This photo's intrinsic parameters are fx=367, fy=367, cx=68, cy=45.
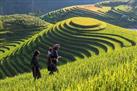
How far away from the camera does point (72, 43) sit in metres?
60.7

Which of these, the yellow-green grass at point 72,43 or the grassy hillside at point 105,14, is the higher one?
the yellow-green grass at point 72,43

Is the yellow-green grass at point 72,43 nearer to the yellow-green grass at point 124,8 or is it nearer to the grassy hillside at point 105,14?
the grassy hillside at point 105,14

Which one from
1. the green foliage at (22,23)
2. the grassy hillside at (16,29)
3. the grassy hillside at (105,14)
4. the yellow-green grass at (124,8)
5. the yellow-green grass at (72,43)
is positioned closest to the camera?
the yellow-green grass at (72,43)

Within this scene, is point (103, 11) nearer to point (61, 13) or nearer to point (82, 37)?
point (61, 13)

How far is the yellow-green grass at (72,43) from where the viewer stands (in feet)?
177

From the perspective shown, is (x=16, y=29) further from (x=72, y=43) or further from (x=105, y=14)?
(x=105, y=14)

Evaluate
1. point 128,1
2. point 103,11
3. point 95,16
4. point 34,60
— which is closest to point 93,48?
point 34,60

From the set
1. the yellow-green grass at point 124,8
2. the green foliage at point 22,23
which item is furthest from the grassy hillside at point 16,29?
the yellow-green grass at point 124,8

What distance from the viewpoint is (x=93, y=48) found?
5494cm

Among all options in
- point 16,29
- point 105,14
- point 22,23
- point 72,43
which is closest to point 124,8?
point 105,14

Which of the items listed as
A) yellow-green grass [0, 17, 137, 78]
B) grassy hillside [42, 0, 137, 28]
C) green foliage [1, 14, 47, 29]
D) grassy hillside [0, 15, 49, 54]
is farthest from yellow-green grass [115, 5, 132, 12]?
yellow-green grass [0, 17, 137, 78]

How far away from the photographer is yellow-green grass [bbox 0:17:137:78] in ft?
177

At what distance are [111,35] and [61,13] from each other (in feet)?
234

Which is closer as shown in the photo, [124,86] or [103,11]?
[124,86]
